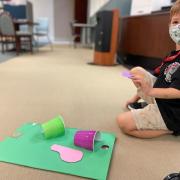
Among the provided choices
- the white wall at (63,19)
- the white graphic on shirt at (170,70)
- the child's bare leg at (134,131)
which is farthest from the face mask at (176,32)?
the white wall at (63,19)

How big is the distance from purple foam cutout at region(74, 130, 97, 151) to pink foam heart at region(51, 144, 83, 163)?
0.04m

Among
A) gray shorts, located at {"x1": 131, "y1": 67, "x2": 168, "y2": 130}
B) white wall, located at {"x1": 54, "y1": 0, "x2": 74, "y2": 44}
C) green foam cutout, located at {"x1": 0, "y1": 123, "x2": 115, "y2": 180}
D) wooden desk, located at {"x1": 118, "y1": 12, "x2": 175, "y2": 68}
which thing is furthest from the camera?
white wall, located at {"x1": 54, "y1": 0, "x2": 74, "y2": 44}

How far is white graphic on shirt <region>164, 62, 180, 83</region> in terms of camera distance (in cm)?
99

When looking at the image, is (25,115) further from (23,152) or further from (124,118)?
(124,118)

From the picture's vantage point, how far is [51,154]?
92 centimetres

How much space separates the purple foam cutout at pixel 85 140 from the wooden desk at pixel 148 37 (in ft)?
5.18

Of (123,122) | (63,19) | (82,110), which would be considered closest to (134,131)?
(123,122)

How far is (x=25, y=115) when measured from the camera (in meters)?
→ 1.34

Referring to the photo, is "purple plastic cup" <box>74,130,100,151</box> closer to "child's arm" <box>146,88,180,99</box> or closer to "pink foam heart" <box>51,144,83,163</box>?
"pink foam heart" <box>51,144,83,163</box>

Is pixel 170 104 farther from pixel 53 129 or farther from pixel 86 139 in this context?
pixel 53 129

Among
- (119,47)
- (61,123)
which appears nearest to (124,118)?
(61,123)

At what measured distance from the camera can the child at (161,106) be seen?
972 mm

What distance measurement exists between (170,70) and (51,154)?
26.0 inches

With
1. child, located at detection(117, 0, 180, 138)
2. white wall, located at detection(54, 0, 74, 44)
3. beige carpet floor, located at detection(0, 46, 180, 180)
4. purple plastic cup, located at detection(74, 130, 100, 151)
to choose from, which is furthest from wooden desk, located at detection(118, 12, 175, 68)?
white wall, located at detection(54, 0, 74, 44)
